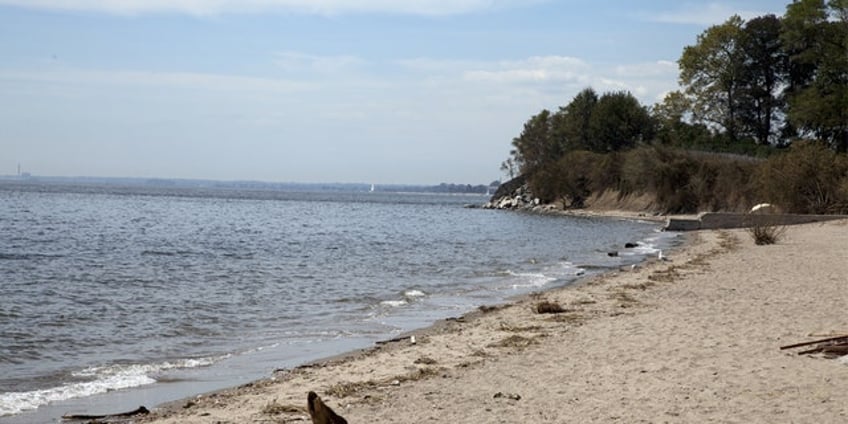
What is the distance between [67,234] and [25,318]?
103ft

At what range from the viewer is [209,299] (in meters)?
21.3

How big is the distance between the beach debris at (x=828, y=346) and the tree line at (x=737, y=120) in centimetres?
4297

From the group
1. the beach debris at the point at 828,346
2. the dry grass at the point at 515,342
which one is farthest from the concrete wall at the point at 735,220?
the beach debris at the point at 828,346

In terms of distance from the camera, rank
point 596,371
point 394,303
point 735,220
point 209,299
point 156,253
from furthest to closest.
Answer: point 735,220 < point 156,253 < point 209,299 < point 394,303 < point 596,371

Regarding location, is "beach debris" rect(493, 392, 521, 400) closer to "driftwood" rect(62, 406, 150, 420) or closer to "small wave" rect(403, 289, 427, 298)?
"driftwood" rect(62, 406, 150, 420)

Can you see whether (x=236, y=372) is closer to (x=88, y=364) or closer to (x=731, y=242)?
(x=88, y=364)

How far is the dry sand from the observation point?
338 inches

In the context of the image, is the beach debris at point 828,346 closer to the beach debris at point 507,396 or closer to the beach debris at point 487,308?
the beach debris at point 507,396

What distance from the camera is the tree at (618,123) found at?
93.6m

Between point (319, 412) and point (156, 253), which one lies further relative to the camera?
point (156, 253)

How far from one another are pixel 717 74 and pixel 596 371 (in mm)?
72817

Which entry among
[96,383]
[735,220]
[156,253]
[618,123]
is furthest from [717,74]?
[96,383]

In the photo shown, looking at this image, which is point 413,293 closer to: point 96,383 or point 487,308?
point 487,308

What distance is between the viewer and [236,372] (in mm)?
12344
